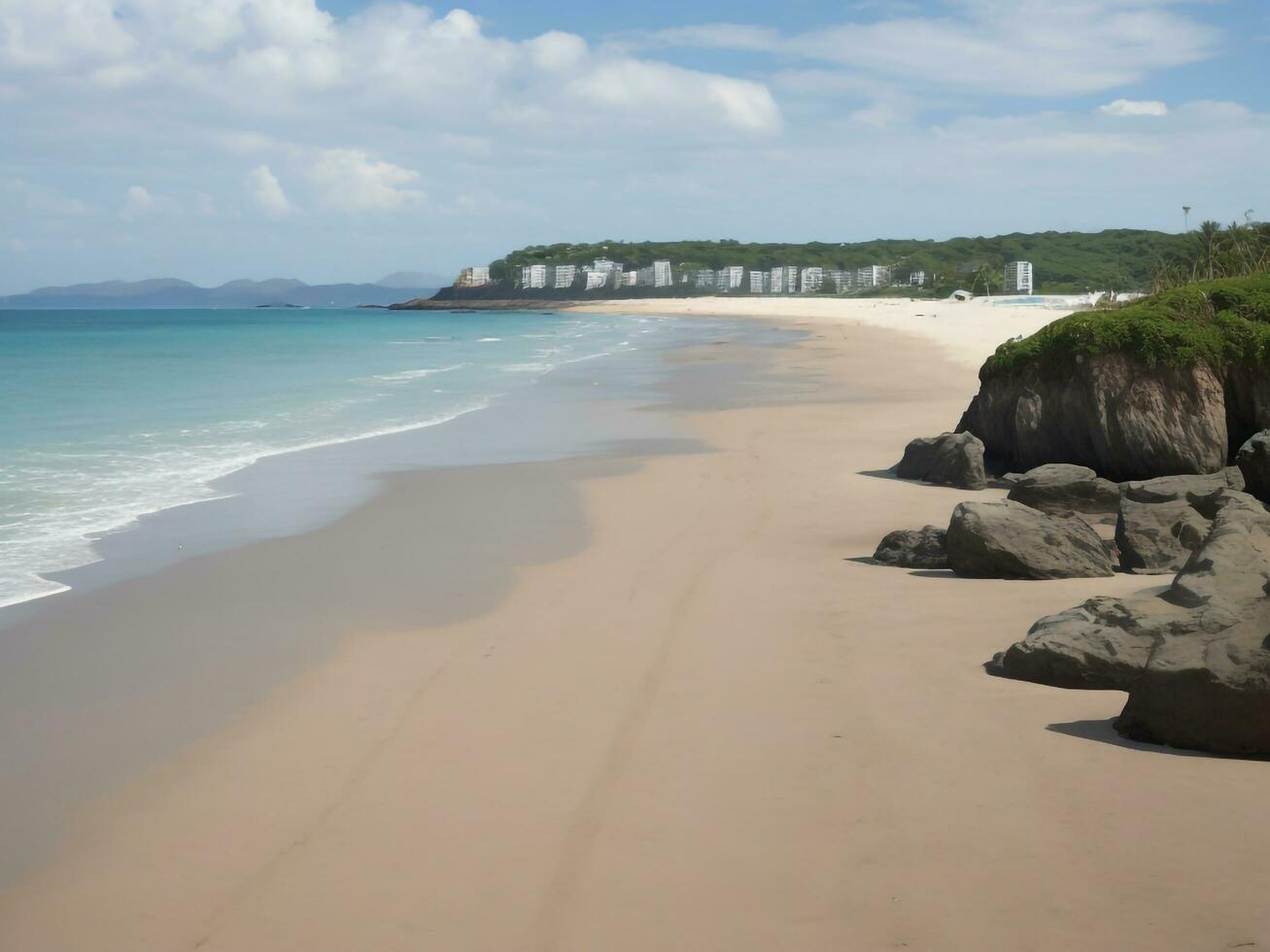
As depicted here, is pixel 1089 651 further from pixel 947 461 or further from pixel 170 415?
pixel 170 415

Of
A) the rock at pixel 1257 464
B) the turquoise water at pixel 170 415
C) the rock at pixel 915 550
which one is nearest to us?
the rock at pixel 915 550

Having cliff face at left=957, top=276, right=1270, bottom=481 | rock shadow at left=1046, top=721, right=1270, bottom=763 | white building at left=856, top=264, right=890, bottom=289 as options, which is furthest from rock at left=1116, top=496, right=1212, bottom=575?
white building at left=856, top=264, right=890, bottom=289

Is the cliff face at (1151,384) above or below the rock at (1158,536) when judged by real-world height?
above

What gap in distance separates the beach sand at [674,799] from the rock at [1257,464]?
233 centimetres

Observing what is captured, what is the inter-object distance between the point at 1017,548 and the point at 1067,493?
8.85ft

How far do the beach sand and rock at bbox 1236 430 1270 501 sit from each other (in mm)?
2326

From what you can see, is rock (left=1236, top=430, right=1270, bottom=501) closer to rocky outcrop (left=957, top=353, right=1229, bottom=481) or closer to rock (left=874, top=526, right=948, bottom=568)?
rocky outcrop (left=957, top=353, right=1229, bottom=481)

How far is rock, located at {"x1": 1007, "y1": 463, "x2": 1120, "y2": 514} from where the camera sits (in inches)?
428

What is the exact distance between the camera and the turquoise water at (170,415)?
41.3 feet

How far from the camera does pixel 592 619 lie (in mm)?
8023

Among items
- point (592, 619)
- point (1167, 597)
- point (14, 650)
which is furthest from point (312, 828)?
point (1167, 597)

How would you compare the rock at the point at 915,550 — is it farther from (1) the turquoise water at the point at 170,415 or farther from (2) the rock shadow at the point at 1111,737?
(1) the turquoise water at the point at 170,415

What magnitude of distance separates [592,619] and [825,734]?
2.57 metres

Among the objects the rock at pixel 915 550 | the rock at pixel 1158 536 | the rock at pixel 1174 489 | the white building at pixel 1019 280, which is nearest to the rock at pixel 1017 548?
the rock at pixel 1158 536
